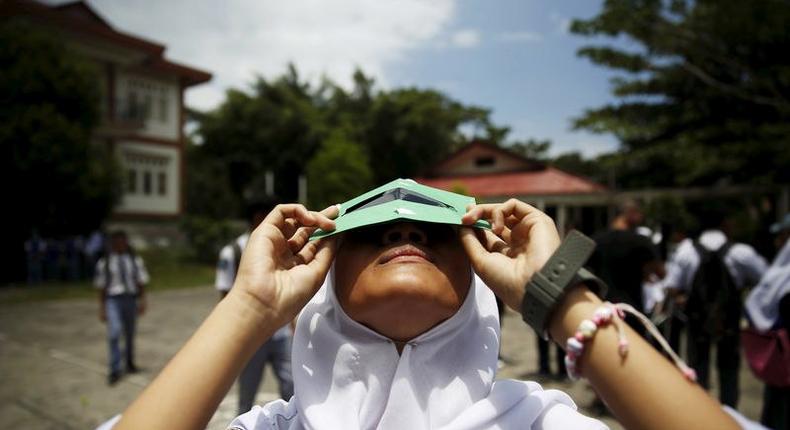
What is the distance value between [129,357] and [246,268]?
5880 mm

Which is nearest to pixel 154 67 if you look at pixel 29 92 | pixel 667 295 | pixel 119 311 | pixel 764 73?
pixel 29 92

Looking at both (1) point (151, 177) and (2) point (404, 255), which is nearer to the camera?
(2) point (404, 255)

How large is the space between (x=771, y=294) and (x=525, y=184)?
2028 centimetres

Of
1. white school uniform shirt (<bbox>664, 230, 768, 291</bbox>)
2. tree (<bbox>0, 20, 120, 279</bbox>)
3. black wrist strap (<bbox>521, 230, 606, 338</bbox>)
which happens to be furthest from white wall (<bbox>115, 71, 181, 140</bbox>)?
black wrist strap (<bbox>521, 230, 606, 338</bbox>)

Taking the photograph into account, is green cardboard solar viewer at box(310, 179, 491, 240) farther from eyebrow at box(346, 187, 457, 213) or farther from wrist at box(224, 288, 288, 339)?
wrist at box(224, 288, 288, 339)

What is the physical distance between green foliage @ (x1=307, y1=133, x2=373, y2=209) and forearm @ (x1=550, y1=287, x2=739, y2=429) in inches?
1029

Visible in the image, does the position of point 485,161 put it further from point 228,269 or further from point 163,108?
point 228,269

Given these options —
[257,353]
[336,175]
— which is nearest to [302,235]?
[257,353]

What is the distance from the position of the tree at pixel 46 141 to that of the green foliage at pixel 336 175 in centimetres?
1220

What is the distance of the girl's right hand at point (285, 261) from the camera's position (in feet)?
4.33

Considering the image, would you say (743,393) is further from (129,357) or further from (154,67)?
(154,67)

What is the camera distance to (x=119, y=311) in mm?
6129

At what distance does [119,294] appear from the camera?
20.0ft

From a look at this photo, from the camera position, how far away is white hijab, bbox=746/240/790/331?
144 inches
